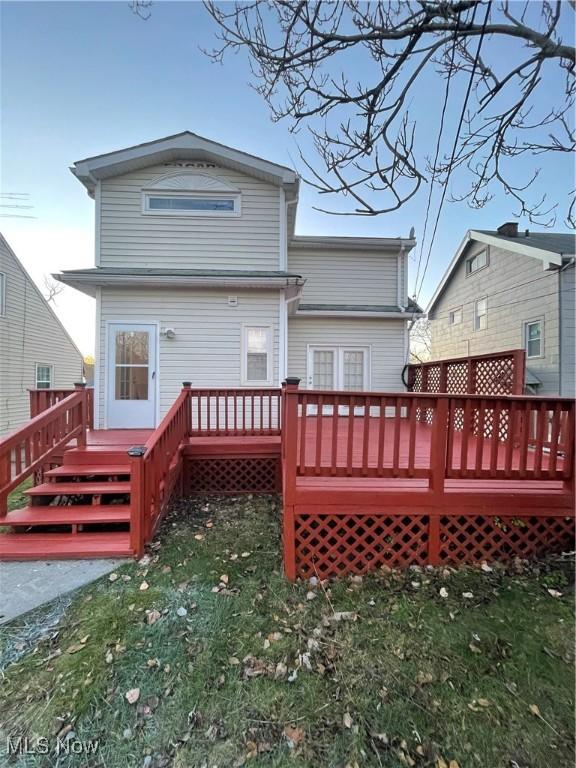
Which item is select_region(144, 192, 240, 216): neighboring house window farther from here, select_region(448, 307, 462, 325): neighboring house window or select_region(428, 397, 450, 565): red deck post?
select_region(448, 307, 462, 325): neighboring house window

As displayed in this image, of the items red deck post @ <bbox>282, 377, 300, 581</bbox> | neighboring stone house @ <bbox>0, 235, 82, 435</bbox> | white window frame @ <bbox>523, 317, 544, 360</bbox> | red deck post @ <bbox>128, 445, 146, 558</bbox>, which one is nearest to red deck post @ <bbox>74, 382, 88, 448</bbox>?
red deck post @ <bbox>128, 445, 146, 558</bbox>

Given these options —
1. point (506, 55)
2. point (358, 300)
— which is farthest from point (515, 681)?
point (358, 300)

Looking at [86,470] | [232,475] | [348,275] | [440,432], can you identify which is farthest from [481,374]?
[86,470]

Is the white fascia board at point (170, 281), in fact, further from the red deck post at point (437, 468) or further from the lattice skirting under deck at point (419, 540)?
the lattice skirting under deck at point (419, 540)

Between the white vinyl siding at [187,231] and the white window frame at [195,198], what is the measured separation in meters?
0.04

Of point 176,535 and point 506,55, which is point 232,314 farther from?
point 506,55

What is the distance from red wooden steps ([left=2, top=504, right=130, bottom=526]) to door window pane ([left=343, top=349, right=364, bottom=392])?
6255 millimetres

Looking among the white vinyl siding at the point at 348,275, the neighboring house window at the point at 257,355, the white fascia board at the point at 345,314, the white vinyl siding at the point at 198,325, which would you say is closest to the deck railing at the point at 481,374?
the white fascia board at the point at 345,314

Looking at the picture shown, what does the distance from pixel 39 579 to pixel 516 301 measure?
43.0ft

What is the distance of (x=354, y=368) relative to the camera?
8.76 m

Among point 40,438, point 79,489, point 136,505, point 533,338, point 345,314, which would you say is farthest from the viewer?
point 533,338

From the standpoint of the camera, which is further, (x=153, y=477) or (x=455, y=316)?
(x=455, y=316)

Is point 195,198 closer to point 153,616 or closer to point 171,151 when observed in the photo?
point 171,151

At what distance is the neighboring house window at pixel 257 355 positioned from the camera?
22.1 ft
